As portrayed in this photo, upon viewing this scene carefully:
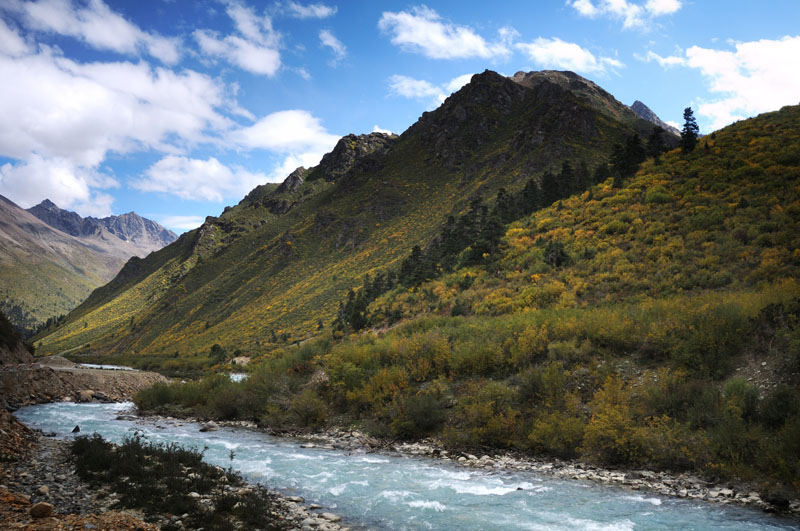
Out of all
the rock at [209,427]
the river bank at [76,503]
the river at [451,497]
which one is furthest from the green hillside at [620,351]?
the river bank at [76,503]

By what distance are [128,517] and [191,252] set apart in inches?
6924

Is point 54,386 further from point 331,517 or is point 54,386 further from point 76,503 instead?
point 331,517

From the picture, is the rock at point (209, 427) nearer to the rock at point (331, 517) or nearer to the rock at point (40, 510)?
the rock at point (331, 517)

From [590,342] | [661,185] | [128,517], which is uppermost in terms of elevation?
[661,185]

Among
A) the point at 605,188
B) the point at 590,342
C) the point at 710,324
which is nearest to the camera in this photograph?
the point at 710,324

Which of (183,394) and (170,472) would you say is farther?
(183,394)

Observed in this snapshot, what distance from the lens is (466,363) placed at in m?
18.4

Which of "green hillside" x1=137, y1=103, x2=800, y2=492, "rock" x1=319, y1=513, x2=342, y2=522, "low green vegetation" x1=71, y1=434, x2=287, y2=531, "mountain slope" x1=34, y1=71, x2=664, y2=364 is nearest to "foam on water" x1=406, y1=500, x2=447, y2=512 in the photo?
"rock" x1=319, y1=513, x2=342, y2=522

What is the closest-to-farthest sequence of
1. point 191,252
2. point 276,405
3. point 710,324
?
point 710,324 → point 276,405 → point 191,252

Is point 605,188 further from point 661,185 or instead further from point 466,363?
point 466,363

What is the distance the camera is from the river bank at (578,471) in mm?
9453

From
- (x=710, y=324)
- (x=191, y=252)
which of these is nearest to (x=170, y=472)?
(x=710, y=324)

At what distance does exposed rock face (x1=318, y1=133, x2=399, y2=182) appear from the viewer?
573 ft

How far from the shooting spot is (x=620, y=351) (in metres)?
16.4
